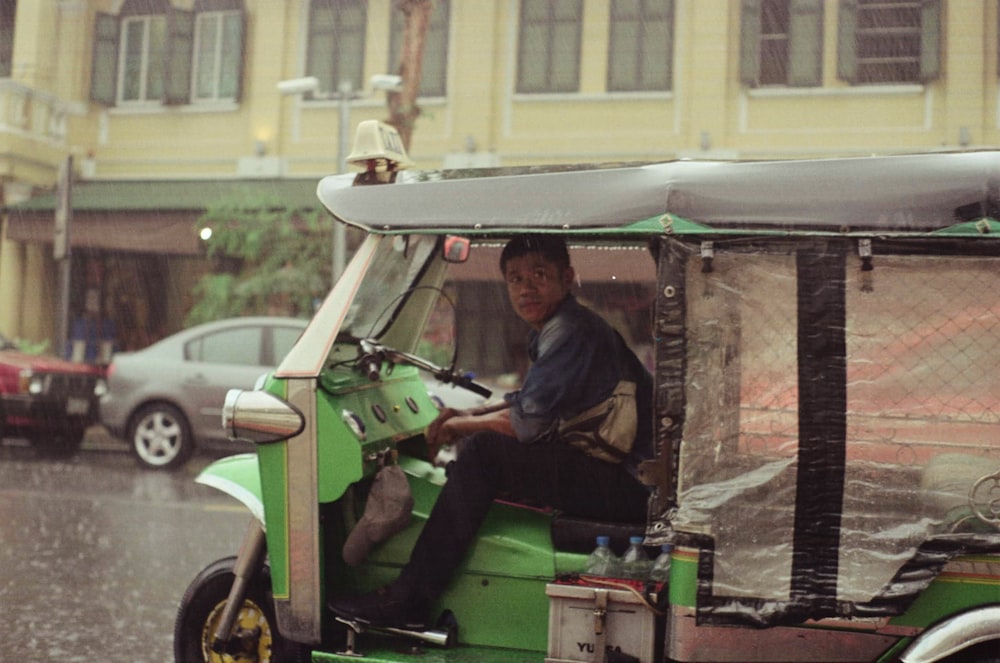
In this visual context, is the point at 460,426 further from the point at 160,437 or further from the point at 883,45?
the point at 883,45

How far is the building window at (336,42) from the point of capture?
790 inches

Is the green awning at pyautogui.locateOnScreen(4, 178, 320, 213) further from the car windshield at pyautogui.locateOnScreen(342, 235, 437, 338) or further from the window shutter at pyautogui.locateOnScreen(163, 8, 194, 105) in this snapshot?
the car windshield at pyautogui.locateOnScreen(342, 235, 437, 338)

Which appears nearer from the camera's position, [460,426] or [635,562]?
[635,562]

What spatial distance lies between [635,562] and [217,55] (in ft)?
62.1

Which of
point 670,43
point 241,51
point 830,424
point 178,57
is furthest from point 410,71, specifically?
point 830,424

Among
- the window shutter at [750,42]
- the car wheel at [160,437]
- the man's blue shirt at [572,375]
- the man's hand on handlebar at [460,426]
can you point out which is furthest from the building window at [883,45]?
the man's hand on handlebar at [460,426]

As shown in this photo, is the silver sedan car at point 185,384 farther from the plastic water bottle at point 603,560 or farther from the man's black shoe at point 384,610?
the plastic water bottle at point 603,560

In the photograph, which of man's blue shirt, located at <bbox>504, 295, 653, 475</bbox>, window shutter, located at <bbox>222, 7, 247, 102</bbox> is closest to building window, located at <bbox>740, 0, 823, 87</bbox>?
window shutter, located at <bbox>222, 7, 247, 102</bbox>

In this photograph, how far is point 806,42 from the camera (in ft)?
58.9

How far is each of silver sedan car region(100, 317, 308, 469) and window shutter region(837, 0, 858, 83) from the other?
10.1m

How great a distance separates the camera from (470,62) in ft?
64.4

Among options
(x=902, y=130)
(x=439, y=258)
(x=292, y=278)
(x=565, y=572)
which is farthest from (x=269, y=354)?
(x=902, y=130)

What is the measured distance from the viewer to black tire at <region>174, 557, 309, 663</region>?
426 centimetres

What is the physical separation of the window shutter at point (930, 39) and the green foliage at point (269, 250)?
30.6 feet
